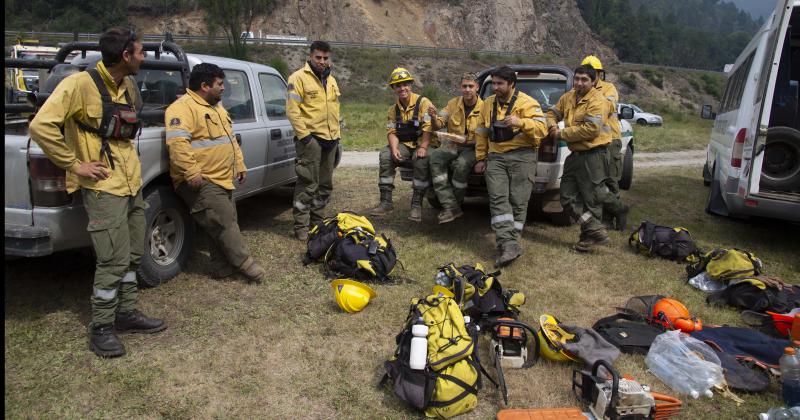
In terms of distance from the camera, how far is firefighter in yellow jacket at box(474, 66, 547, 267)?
5422mm

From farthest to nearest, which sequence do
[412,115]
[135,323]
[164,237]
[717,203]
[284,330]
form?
[717,203], [412,115], [164,237], [284,330], [135,323]

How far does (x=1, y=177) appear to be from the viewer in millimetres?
3180

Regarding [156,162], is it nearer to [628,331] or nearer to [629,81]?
[628,331]

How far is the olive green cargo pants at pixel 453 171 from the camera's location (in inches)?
236

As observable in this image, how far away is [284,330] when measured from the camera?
404cm

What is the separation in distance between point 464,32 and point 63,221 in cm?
5904

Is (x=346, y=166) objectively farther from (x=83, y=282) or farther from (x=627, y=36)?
(x=627, y=36)

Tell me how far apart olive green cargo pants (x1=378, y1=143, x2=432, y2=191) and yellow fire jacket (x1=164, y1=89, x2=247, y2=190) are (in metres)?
2.12

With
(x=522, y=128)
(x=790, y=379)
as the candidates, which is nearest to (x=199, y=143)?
(x=522, y=128)

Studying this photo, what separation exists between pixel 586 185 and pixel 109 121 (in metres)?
4.45

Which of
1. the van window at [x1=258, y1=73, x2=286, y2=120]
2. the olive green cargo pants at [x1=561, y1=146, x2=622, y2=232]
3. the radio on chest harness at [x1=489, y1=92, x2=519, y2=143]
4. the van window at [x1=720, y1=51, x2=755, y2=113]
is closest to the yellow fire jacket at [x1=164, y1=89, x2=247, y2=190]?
the van window at [x1=258, y1=73, x2=286, y2=120]

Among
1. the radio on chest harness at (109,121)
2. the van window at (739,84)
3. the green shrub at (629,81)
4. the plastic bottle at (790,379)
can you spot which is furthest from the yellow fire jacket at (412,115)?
the green shrub at (629,81)

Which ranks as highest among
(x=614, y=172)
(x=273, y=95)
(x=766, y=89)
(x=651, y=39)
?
(x=651, y=39)

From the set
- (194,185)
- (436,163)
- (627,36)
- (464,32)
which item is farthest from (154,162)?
(627,36)
